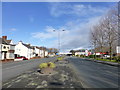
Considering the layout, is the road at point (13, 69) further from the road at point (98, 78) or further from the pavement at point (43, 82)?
the road at point (98, 78)

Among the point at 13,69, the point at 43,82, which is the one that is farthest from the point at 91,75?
the point at 13,69

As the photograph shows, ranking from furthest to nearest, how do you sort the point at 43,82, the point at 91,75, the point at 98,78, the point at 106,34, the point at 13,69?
1. the point at 106,34
2. the point at 13,69
3. the point at 91,75
4. the point at 98,78
5. the point at 43,82

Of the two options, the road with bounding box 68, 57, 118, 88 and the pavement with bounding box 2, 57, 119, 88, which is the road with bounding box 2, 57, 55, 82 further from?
the road with bounding box 68, 57, 118, 88

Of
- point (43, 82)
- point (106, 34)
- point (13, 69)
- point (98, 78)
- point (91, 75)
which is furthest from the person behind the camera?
point (106, 34)

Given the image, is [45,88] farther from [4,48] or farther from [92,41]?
[92,41]

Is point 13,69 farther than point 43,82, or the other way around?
point 13,69

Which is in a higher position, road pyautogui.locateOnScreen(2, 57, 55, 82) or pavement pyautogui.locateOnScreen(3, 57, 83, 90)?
pavement pyautogui.locateOnScreen(3, 57, 83, 90)

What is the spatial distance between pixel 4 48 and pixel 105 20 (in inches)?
1394

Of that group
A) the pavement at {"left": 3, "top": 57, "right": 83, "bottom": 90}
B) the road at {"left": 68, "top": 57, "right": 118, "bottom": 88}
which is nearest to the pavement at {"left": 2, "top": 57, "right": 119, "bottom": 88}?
the road at {"left": 68, "top": 57, "right": 118, "bottom": 88}

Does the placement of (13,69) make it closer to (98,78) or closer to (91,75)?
(91,75)

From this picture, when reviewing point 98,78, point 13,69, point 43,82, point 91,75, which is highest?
point 43,82

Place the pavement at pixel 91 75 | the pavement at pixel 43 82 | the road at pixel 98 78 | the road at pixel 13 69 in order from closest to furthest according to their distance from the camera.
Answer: the pavement at pixel 43 82 → the road at pixel 98 78 → the pavement at pixel 91 75 → the road at pixel 13 69

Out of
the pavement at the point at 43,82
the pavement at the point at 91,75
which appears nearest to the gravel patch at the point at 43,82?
the pavement at the point at 43,82

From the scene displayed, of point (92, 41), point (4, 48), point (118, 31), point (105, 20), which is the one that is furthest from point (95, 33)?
point (4, 48)
